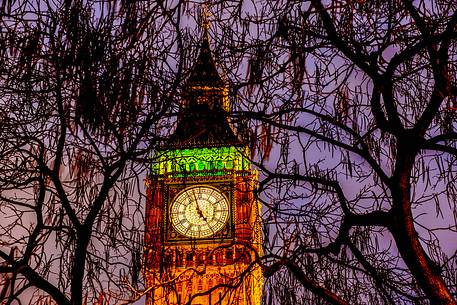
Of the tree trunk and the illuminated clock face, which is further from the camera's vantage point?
the illuminated clock face

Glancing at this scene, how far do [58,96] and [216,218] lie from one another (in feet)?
109

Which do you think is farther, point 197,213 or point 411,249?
point 197,213

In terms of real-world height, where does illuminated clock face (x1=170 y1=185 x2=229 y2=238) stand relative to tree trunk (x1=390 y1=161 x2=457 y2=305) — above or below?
above

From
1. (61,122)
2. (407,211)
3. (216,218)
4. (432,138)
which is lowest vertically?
(407,211)

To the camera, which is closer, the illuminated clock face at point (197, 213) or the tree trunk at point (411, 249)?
the tree trunk at point (411, 249)

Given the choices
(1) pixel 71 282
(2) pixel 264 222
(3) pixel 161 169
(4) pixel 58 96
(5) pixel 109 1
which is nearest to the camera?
(5) pixel 109 1

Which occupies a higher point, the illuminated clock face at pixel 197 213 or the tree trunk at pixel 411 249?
the illuminated clock face at pixel 197 213

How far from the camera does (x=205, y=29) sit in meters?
6.57

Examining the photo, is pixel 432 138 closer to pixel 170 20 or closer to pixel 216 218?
pixel 170 20

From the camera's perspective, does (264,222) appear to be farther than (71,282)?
Yes

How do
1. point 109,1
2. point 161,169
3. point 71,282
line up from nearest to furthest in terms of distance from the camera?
point 109,1 < point 71,282 < point 161,169

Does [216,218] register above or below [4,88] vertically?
above

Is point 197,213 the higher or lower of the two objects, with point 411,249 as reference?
higher

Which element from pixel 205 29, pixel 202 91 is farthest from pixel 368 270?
pixel 205 29
